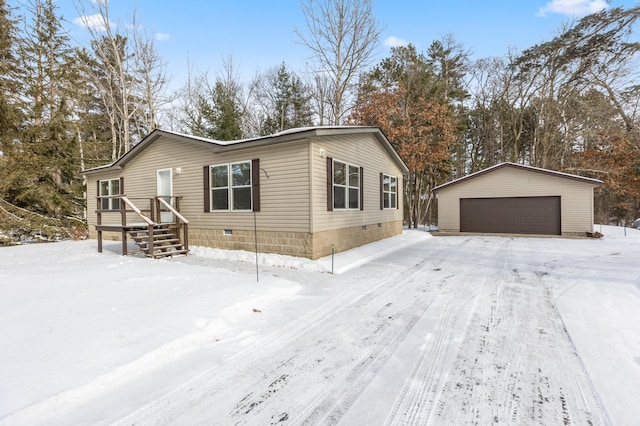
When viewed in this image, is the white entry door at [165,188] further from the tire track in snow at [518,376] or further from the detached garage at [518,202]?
the detached garage at [518,202]

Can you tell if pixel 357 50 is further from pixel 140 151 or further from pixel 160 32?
pixel 140 151

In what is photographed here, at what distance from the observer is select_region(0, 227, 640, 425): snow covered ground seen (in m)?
2.06

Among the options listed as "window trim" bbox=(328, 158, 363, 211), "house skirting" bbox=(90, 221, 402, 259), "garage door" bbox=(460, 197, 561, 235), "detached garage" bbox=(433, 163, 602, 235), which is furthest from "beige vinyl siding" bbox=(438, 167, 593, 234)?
"window trim" bbox=(328, 158, 363, 211)

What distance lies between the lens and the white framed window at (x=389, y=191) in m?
11.8

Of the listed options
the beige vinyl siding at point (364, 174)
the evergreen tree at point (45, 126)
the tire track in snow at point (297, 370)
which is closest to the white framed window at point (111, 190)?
the evergreen tree at point (45, 126)

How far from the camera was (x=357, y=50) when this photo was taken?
1666 centimetres

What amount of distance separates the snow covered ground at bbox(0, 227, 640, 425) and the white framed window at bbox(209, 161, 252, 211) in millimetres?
3127

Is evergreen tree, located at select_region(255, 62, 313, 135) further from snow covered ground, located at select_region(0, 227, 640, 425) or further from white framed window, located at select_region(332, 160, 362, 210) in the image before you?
snow covered ground, located at select_region(0, 227, 640, 425)

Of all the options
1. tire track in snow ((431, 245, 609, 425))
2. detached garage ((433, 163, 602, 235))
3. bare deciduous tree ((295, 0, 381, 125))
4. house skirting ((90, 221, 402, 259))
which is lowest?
tire track in snow ((431, 245, 609, 425))

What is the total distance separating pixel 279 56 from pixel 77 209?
49.6 feet

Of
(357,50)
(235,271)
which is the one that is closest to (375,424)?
(235,271)

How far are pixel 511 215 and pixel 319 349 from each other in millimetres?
13662

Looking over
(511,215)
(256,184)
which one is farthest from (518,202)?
(256,184)

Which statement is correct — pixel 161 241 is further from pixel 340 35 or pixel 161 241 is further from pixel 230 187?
pixel 340 35
